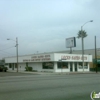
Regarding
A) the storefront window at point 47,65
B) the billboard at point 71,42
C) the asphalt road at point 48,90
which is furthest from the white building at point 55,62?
the asphalt road at point 48,90

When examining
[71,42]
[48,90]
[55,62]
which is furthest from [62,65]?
[48,90]

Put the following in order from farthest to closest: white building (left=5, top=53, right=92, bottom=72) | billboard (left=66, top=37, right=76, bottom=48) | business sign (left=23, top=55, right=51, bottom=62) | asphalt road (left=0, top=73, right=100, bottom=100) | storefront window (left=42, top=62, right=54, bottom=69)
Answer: billboard (left=66, top=37, right=76, bottom=48), business sign (left=23, top=55, right=51, bottom=62), storefront window (left=42, top=62, right=54, bottom=69), white building (left=5, top=53, right=92, bottom=72), asphalt road (left=0, top=73, right=100, bottom=100)

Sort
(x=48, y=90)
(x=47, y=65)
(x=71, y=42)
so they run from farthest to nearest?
(x=71, y=42) → (x=47, y=65) → (x=48, y=90)

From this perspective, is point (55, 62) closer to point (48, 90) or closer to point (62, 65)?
point (62, 65)

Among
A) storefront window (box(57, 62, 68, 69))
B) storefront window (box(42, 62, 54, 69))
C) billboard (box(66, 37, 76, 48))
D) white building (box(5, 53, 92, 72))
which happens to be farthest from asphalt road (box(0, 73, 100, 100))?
billboard (box(66, 37, 76, 48))

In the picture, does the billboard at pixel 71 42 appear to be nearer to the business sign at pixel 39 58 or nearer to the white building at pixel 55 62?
the white building at pixel 55 62

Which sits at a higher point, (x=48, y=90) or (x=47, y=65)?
(x=47, y=65)

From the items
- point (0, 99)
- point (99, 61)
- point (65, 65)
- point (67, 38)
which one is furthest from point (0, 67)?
point (0, 99)

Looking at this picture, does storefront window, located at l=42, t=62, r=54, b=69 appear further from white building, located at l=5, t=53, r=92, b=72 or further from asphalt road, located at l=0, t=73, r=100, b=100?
asphalt road, located at l=0, t=73, r=100, b=100

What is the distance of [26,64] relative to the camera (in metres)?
57.1

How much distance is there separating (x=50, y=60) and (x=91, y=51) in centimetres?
2900

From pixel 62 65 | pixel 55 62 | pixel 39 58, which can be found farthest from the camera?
pixel 39 58

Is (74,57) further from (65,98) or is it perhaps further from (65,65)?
(65,98)

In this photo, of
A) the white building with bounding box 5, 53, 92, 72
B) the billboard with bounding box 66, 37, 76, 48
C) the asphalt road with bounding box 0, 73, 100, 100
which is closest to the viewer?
the asphalt road with bounding box 0, 73, 100, 100
